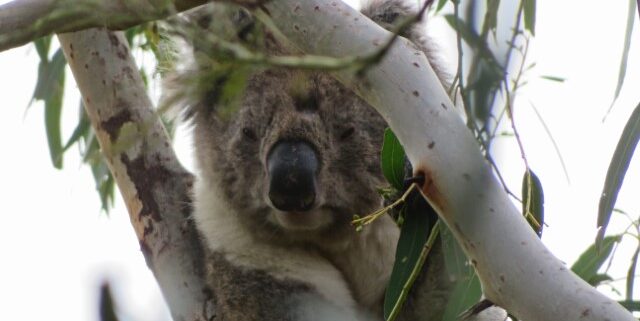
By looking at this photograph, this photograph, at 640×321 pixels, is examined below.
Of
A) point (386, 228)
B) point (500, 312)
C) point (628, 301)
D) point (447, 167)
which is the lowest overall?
point (500, 312)

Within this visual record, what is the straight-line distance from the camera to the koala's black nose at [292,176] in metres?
1.89

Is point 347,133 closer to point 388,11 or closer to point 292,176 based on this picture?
point 292,176

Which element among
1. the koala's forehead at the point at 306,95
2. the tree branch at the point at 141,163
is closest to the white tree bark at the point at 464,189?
the koala's forehead at the point at 306,95

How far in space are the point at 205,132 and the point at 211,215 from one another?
205 mm

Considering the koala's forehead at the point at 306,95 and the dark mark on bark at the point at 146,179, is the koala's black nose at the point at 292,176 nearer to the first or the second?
the koala's forehead at the point at 306,95

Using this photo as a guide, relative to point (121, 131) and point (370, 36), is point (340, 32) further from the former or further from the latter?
point (121, 131)

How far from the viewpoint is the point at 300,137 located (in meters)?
1.99

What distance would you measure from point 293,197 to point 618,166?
657mm

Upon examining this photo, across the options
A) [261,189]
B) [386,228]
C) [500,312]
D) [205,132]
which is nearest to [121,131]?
[205,132]

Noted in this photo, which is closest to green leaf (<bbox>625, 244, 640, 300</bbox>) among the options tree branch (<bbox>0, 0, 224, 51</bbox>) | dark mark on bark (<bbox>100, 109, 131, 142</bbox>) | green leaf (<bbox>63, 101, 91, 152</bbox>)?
tree branch (<bbox>0, 0, 224, 51</bbox>)

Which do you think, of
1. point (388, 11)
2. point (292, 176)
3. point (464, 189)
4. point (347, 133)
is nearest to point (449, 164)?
point (464, 189)

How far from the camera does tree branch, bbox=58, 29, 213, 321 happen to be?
7.33ft

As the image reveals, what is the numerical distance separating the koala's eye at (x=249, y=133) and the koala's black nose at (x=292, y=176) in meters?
0.15

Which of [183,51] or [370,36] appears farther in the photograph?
[183,51]
